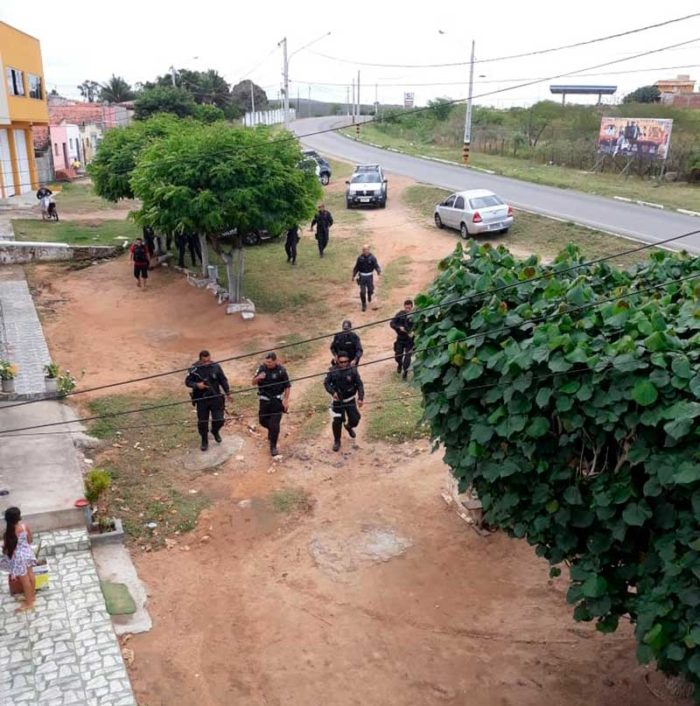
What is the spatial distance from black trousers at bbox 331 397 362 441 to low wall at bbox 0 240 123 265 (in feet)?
52.0

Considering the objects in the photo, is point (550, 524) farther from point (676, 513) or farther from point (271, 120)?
point (271, 120)

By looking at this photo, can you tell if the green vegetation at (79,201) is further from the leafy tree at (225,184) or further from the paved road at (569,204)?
the leafy tree at (225,184)

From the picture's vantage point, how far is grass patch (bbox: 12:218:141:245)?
25609 mm

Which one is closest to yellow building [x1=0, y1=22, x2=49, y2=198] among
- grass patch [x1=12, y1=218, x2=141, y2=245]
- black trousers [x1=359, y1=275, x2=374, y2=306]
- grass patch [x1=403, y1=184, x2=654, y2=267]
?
grass patch [x1=12, y1=218, x2=141, y2=245]

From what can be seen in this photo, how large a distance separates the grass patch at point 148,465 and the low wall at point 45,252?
480 inches

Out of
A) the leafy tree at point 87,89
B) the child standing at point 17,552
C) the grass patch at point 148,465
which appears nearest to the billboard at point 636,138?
the grass patch at point 148,465

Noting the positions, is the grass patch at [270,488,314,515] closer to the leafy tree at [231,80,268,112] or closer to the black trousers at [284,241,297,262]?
the black trousers at [284,241,297,262]

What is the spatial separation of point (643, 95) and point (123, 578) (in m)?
66.3

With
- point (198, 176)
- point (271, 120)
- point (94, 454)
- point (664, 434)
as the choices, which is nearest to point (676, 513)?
point (664, 434)

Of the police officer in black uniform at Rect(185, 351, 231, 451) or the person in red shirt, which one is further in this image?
the person in red shirt

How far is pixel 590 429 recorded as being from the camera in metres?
5.17

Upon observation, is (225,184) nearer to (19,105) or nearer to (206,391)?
(206,391)

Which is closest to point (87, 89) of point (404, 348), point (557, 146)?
point (557, 146)

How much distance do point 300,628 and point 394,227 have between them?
18.8 meters
